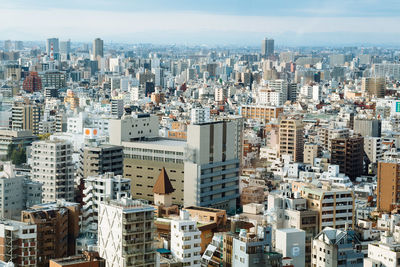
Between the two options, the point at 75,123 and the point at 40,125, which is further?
the point at 40,125

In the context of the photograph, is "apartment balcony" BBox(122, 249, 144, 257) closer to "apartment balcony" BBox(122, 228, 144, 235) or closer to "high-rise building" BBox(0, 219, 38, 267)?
"apartment balcony" BBox(122, 228, 144, 235)

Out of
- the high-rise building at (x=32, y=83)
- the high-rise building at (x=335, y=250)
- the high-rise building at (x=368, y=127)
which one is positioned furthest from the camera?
the high-rise building at (x=32, y=83)

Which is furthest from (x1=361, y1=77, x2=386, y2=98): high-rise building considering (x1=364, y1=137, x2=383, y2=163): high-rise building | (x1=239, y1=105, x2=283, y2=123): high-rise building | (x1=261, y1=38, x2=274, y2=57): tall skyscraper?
(x1=364, y1=137, x2=383, y2=163): high-rise building

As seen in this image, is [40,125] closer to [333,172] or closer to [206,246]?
[333,172]

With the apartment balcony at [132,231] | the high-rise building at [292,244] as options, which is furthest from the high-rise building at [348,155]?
the apartment balcony at [132,231]

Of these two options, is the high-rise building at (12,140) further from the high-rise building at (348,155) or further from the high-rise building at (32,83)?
the high-rise building at (32,83)

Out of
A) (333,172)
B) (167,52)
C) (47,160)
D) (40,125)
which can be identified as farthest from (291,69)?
(47,160)

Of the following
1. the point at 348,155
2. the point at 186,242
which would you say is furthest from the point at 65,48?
the point at 186,242
